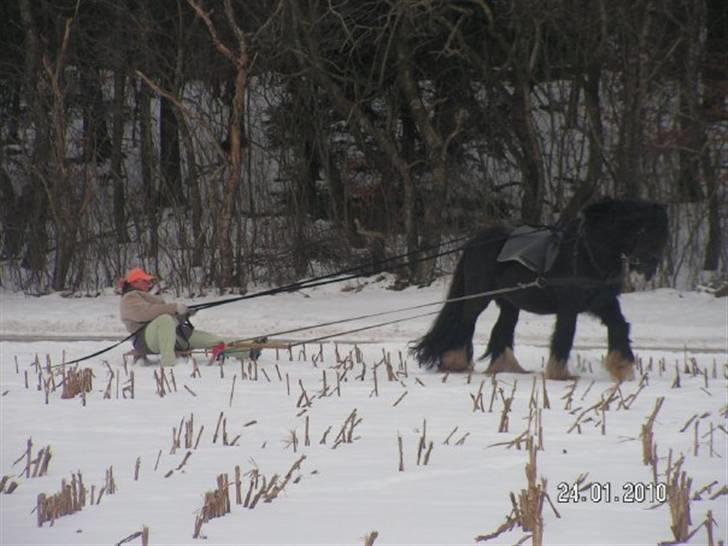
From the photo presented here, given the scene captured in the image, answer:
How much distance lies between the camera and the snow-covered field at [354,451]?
4.59 metres

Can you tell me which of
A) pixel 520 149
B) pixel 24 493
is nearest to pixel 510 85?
pixel 520 149

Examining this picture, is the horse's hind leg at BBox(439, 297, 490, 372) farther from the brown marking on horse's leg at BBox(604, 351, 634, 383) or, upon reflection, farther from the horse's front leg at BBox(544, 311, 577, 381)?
the brown marking on horse's leg at BBox(604, 351, 634, 383)

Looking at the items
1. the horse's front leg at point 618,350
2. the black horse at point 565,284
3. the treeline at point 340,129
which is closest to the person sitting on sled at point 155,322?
the black horse at point 565,284

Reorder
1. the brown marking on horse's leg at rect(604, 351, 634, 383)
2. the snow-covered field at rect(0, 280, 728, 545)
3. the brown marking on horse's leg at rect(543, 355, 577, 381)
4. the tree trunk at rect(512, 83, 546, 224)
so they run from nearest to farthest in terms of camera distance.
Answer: the snow-covered field at rect(0, 280, 728, 545), the brown marking on horse's leg at rect(604, 351, 634, 383), the brown marking on horse's leg at rect(543, 355, 577, 381), the tree trunk at rect(512, 83, 546, 224)

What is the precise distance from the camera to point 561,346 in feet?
29.4

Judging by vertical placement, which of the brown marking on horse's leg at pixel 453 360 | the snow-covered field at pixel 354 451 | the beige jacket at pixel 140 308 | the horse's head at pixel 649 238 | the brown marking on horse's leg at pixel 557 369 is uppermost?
the horse's head at pixel 649 238

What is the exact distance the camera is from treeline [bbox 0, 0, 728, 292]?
61.9ft

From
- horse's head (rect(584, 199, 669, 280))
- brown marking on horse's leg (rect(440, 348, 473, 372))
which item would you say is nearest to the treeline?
brown marking on horse's leg (rect(440, 348, 473, 372))

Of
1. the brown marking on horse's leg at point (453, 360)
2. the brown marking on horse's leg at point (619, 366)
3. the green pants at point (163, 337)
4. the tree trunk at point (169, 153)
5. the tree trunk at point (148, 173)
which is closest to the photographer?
the brown marking on horse's leg at point (619, 366)

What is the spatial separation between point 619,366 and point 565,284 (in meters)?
0.70

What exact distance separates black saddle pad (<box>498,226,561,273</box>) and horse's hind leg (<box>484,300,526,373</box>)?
0.50 metres

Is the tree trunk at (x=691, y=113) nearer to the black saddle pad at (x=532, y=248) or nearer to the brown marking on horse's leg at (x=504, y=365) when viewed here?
the black saddle pad at (x=532, y=248)

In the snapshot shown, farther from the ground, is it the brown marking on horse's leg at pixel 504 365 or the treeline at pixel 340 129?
the treeline at pixel 340 129

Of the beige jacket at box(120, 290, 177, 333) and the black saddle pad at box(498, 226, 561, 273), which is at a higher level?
the black saddle pad at box(498, 226, 561, 273)
